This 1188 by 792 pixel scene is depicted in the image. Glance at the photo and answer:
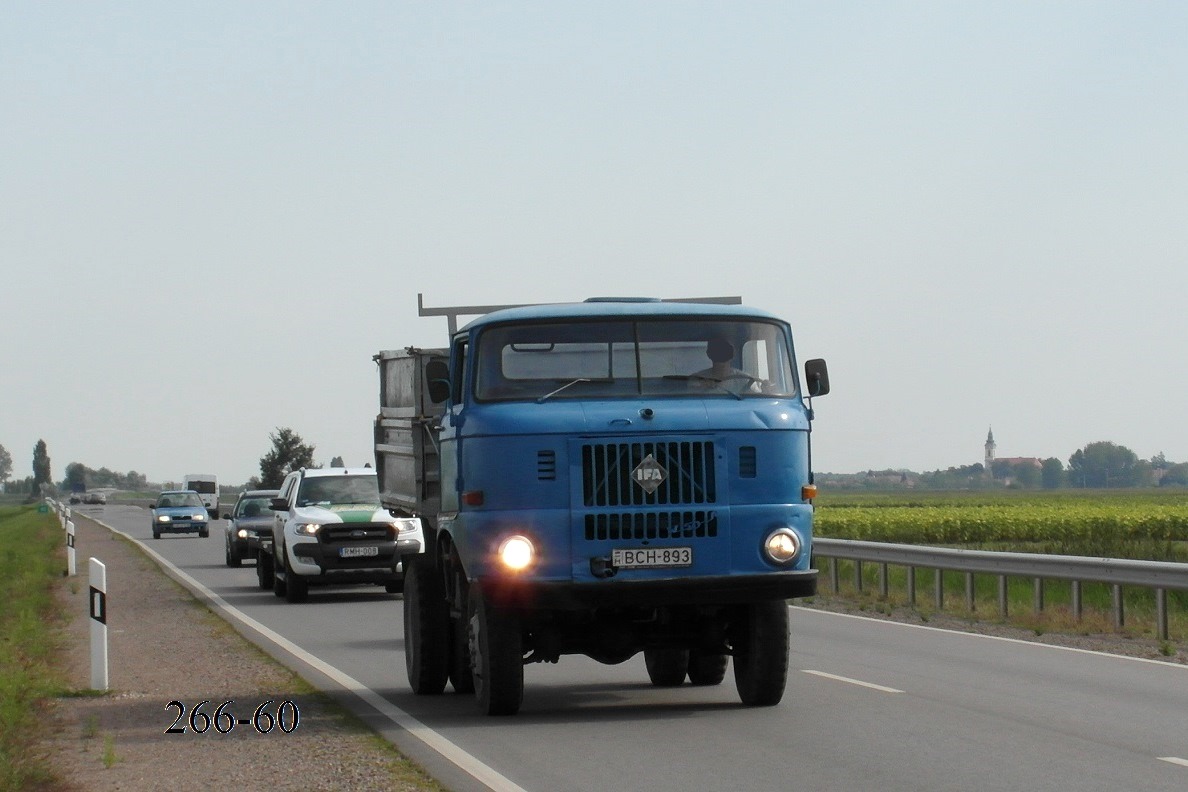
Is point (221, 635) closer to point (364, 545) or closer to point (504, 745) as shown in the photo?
point (364, 545)

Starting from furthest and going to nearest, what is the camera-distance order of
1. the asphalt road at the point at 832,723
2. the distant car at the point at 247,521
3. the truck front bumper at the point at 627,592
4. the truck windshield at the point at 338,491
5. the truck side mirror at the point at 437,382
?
the distant car at the point at 247,521 → the truck windshield at the point at 338,491 → the truck side mirror at the point at 437,382 → the truck front bumper at the point at 627,592 → the asphalt road at the point at 832,723

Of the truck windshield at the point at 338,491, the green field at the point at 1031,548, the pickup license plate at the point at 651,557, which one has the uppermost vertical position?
the truck windshield at the point at 338,491

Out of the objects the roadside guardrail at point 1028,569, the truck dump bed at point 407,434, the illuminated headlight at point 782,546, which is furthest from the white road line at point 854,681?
the roadside guardrail at point 1028,569

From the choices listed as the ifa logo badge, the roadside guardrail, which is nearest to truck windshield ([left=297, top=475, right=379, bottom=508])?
the roadside guardrail

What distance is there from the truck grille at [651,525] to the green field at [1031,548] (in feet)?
21.6

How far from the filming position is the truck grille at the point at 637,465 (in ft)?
35.3

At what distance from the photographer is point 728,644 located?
39.1 feet

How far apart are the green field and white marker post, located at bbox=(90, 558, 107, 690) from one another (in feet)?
29.9

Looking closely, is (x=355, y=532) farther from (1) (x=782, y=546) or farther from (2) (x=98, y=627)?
(1) (x=782, y=546)

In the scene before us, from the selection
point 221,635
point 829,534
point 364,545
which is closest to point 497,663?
point 221,635

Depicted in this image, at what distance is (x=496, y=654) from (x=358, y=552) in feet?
43.1

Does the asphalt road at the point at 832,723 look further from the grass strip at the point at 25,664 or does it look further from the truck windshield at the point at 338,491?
the truck windshield at the point at 338,491

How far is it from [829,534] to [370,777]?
39157mm

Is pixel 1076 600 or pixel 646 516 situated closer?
pixel 646 516
